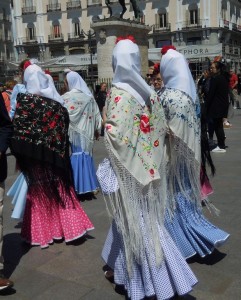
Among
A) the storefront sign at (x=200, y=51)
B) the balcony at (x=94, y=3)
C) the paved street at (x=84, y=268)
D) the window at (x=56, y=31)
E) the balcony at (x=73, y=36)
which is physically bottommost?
the paved street at (x=84, y=268)

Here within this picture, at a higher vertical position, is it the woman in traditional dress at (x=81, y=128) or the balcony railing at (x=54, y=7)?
the balcony railing at (x=54, y=7)

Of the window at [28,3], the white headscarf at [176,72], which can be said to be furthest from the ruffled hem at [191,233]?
the window at [28,3]

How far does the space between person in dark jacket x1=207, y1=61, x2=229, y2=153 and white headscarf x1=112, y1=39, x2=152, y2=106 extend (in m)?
6.51

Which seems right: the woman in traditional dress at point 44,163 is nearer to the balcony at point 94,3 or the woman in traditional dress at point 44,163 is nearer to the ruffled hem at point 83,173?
the ruffled hem at point 83,173

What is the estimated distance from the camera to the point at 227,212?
5.00m

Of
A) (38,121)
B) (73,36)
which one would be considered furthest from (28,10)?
(38,121)

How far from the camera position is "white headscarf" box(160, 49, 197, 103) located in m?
Result: 3.65

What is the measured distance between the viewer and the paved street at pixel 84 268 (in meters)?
3.28

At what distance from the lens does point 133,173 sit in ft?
9.23

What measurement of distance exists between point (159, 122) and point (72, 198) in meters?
1.68

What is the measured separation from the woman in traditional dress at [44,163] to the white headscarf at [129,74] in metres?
1.43

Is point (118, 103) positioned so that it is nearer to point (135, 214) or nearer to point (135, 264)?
point (135, 214)

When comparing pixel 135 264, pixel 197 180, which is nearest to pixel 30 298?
pixel 135 264

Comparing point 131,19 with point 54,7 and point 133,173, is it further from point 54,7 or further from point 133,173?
point 133,173
